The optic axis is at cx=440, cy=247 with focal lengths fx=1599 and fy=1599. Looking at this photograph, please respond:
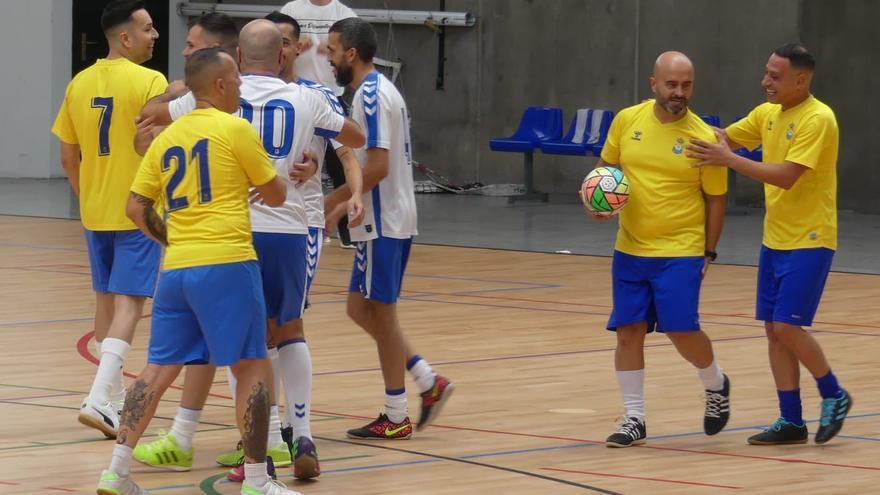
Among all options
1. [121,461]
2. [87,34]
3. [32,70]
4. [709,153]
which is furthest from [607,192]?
[87,34]

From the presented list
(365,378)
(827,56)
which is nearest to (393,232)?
(365,378)

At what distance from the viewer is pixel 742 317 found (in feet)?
35.2

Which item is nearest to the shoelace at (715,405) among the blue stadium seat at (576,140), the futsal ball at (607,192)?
the futsal ball at (607,192)

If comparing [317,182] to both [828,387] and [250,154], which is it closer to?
[250,154]

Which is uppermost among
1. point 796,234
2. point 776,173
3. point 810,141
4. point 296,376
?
point 810,141

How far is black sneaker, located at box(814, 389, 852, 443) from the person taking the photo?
6.72m

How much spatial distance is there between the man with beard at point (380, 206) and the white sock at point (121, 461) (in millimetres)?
1522

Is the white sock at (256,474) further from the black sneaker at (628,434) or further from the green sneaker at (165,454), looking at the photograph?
the black sneaker at (628,434)

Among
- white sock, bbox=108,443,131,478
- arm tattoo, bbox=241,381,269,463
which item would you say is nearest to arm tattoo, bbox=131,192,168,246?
arm tattoo, bbox=241,381,269,463

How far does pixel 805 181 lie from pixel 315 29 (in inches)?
287

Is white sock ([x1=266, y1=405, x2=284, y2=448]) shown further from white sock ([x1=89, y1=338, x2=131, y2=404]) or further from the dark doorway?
the dark doorway

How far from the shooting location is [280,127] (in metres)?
5.91

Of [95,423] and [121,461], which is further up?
[121,461]

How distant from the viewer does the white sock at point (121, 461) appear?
5.35 meters
